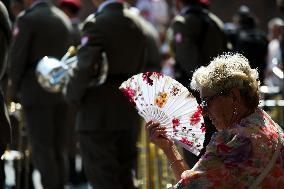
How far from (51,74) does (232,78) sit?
3.96 metres

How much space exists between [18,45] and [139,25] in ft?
3.90

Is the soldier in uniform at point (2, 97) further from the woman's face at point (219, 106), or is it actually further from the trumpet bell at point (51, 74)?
the woman's face at point (219, 106)

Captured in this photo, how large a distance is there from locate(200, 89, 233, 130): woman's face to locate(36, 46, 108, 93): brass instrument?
361 centimetres

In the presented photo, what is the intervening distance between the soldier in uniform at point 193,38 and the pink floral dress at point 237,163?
13.9 feet

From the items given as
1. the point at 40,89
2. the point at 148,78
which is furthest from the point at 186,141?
the point at 40,89

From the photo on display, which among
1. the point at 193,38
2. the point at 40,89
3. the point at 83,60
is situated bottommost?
the point at 40,89

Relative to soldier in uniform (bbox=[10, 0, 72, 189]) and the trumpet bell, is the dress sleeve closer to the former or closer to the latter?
the trumpet bell

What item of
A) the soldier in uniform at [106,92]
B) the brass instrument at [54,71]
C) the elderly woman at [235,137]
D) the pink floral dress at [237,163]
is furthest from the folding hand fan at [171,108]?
the brass instrument at [54,71]

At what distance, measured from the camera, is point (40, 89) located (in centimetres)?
878

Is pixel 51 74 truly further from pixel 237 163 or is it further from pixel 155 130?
pixel 237 163

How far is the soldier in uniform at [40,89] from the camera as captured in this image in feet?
28.4

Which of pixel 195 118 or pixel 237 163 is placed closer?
pixel 237 163

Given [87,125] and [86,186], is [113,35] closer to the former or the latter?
[87,125]

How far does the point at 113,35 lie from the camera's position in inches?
305
